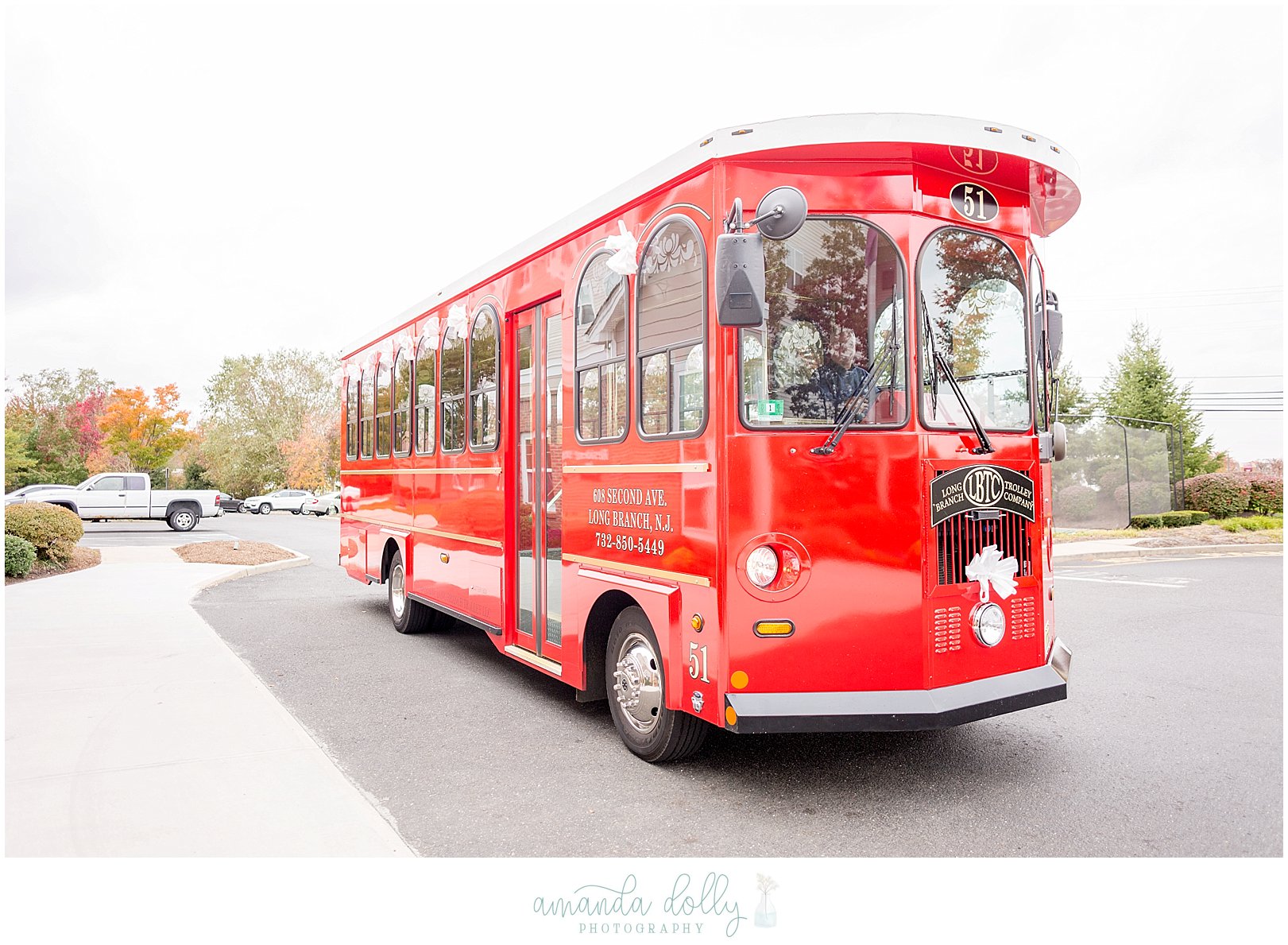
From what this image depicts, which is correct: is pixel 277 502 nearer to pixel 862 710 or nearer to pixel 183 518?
pixel 183 518

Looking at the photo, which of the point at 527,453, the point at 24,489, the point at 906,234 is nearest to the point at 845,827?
the point at 906,234

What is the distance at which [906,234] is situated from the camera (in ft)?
13.2

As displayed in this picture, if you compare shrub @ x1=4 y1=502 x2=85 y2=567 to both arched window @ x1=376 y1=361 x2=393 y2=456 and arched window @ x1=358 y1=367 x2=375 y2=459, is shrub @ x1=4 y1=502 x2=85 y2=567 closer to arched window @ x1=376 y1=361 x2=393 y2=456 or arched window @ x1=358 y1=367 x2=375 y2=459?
arched window @ x1=358 y1=367 x2=375 y2=459

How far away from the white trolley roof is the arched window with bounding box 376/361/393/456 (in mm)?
5048

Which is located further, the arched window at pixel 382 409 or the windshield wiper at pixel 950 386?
the arched window at pixel 382 409

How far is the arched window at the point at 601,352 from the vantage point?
4.82 m

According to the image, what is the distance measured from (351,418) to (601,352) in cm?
659

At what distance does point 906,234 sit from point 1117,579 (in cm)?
1038

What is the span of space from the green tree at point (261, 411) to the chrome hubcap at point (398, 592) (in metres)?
39.7

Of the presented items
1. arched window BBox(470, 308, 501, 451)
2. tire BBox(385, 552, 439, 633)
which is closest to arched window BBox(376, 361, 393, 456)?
tire BBox(385, 552, 439, 633)

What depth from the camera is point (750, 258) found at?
3.69m

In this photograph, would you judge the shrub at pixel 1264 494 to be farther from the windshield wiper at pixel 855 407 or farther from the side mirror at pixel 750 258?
the side mirror at pixel 750 258

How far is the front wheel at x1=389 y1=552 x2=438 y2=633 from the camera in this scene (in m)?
8.47

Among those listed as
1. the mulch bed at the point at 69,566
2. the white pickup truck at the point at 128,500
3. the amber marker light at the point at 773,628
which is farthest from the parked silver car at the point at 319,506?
the amber marker light at the point at 773,628
